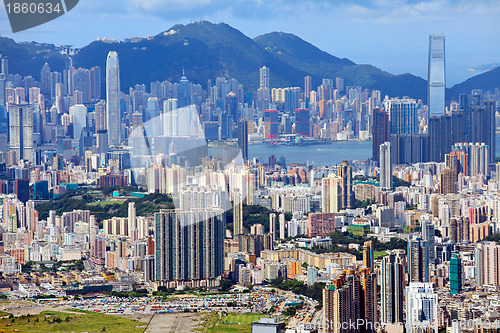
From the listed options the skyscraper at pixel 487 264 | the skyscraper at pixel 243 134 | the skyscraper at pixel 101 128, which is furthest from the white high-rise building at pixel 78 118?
the skyscraper at pixel 487 264

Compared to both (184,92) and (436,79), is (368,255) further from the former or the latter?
(436,79)

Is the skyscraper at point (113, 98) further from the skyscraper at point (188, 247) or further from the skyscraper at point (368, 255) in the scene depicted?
the skyscraper at point (368, 255)

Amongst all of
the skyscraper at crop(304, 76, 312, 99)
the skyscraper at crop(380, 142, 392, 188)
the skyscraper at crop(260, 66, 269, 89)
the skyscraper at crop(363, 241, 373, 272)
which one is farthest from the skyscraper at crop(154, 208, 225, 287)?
the skyscraper at crop(304, 76, 312, 99)

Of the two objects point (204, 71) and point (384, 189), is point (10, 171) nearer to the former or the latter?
point (384, 189)

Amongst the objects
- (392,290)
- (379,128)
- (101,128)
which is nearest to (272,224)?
(392,290)

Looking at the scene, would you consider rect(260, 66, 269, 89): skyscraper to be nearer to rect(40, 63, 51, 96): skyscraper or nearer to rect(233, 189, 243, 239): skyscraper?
rect(40, 63, 51, 96): skyscraper

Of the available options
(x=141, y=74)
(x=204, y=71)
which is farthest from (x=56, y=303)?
(x=204, y=71)
